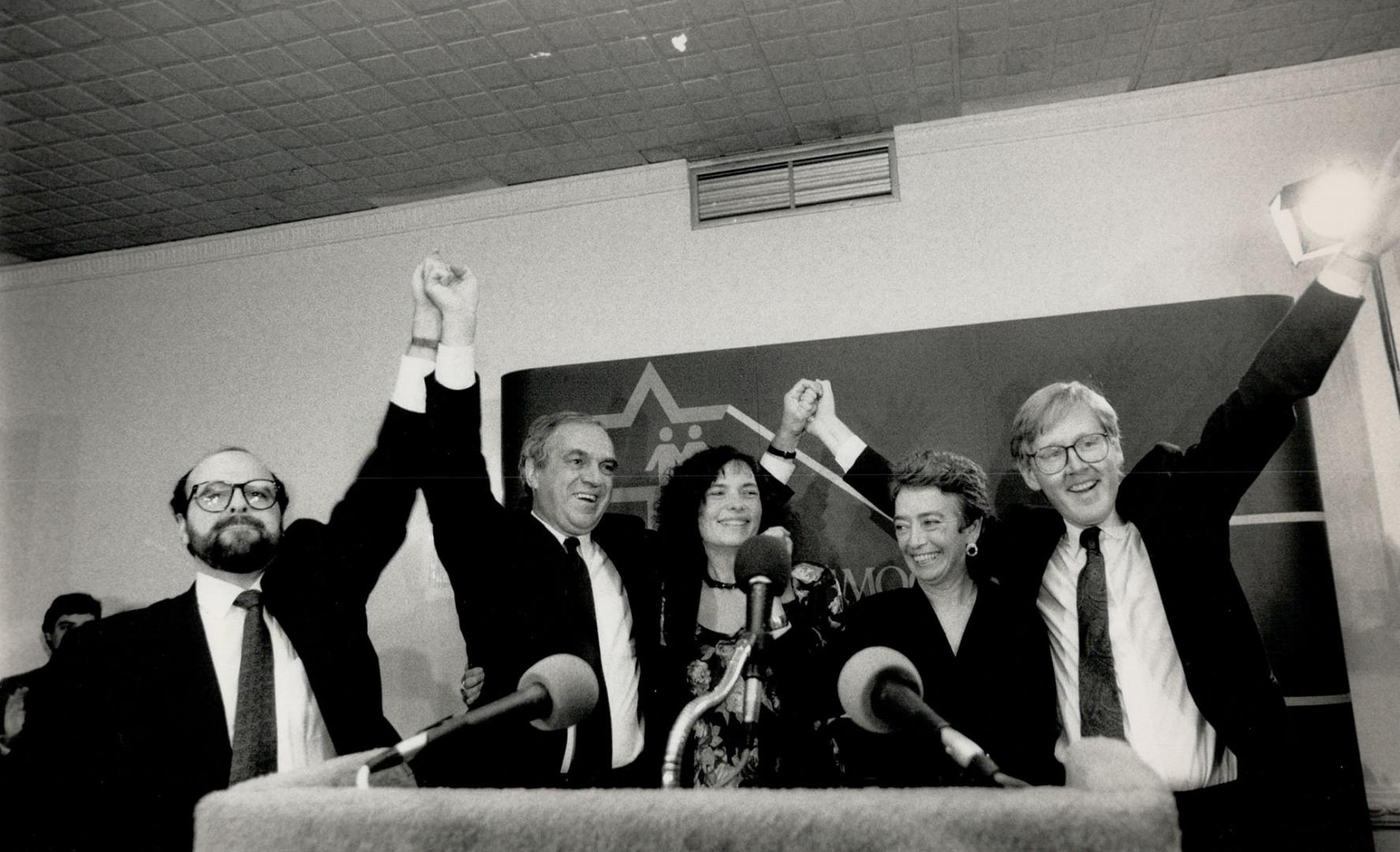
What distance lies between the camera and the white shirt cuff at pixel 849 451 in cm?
196

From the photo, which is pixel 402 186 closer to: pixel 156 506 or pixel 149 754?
pixel 156 506

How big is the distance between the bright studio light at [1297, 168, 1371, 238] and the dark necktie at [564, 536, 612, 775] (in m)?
1.57

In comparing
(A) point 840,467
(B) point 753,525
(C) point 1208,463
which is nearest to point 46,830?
(B) point 753,525

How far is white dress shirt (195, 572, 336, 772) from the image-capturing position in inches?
71.1

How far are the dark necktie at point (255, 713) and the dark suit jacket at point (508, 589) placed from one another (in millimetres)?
309

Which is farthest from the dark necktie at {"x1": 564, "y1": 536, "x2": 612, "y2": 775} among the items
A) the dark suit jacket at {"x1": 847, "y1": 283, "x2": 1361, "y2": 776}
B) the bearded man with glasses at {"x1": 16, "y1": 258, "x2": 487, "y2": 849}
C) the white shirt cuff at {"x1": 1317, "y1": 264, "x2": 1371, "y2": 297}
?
the white shirt cuff at {"x1": 1317, "y1": 264, "x2": 1371, "y2": 297}

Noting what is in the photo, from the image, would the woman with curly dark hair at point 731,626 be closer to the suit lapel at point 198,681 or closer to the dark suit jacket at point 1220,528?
the dark suit jacket at point 1220,528

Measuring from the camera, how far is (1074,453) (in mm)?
1823

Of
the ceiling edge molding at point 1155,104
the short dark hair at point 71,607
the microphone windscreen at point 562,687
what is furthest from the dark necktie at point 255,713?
the ceiling edge molding at point 1155,104

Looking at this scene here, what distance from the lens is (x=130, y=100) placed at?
2.04 metres

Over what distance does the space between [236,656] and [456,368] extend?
2.40 ft

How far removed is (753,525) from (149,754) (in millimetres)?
1253

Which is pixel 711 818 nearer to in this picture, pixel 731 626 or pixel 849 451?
pixel 731 626

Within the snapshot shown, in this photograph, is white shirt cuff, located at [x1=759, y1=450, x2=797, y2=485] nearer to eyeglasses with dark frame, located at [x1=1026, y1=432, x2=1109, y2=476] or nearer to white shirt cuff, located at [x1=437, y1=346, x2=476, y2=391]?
eyeglasses with dark frame, located at [x1=1026, y1=432, x2=1109, y2=476]
